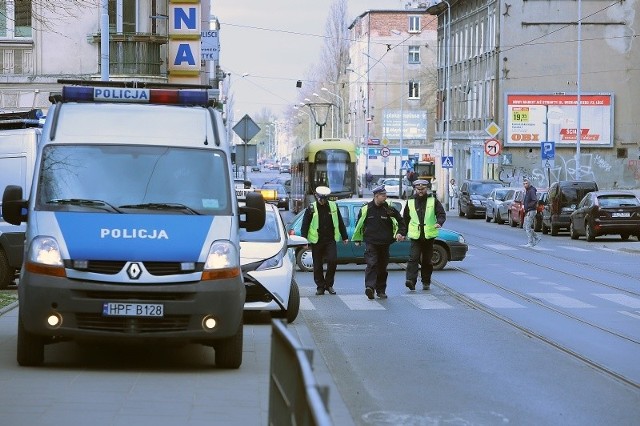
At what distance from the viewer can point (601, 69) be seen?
235 feet

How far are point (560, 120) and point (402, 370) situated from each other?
5944cm

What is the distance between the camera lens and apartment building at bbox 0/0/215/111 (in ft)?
Result: 145

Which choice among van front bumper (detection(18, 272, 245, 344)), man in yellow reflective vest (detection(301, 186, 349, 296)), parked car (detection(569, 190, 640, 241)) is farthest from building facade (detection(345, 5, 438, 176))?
van front bumper (detection(18, 272, 245, 344))

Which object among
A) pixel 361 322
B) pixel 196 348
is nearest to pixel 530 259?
pixel 361 322

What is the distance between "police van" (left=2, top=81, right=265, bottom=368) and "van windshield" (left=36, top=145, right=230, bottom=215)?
11mm

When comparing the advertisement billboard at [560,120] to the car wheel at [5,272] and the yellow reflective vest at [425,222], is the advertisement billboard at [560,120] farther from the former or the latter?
the car wheel at [5,272]

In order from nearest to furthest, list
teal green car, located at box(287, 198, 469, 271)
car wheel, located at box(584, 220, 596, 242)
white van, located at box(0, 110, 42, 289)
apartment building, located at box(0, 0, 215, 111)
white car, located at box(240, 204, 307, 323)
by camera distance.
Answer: white car, located at box(240, 204, 307, 323), white van, located at box(0, 110, 42, 289), teal green car, located at box(287, 198, 469, 271), car wheel, located at box(584, 220, 596, 242), apartment building, located at box(0, 0, 215, 111)

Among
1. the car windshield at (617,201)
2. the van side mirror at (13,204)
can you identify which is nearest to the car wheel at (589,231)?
the car windshield at (617,201)

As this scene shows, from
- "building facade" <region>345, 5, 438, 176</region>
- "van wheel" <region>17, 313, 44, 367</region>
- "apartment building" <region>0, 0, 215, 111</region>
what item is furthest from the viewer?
"building facade" <region>345, 5, 438, 176</region>

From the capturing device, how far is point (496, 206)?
59188mm

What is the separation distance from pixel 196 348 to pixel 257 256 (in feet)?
11.3

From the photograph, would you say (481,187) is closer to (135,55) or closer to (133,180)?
(135,55)

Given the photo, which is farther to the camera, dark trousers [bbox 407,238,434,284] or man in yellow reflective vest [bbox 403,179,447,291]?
dark trousers [bbox 407,238,434,284]

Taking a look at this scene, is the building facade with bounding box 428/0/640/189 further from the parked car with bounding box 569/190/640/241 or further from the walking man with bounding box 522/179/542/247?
the walking man with bounding box 522/179/542/247
